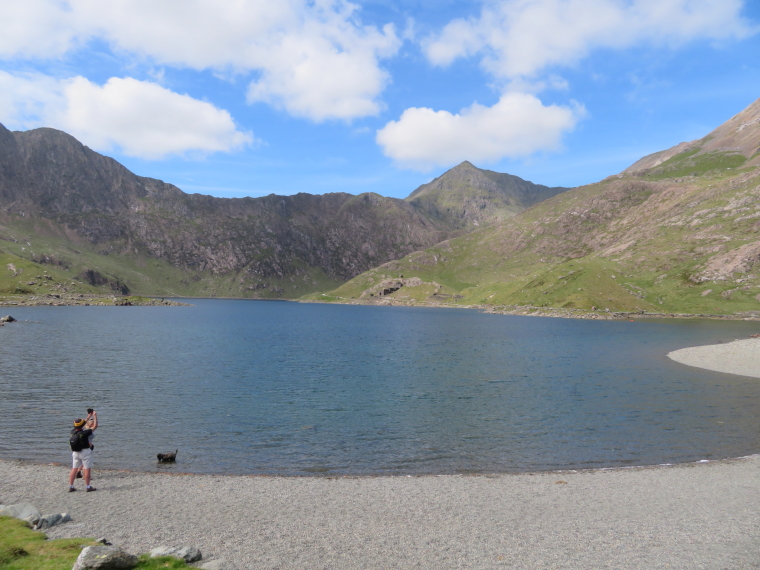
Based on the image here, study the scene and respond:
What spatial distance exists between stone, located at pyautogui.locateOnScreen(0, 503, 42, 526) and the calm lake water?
37.5ft

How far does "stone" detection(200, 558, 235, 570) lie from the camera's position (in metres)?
15.4

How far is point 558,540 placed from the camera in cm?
1975

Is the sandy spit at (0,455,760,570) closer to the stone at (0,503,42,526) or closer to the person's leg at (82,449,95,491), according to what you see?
the person's leg at (82,449,95,491)

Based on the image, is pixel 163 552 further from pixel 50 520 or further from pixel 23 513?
pixel 23 513

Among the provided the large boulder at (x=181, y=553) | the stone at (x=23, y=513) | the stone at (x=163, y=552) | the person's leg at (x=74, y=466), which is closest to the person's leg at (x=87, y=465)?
the person's leg at (x=74, y=466)

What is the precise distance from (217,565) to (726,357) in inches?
3912

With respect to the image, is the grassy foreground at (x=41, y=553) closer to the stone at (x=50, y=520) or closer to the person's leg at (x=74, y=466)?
the stone at (x=50, y=520)

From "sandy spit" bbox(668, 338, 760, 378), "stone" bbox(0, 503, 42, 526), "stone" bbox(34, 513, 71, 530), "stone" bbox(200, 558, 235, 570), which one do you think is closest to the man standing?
"stone" bbox(0, 503, 42, 526)

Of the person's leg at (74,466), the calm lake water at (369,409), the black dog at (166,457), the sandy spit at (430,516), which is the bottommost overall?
the calm lake water at (369,409)

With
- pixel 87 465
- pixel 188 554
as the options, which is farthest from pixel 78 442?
pixel 188 554

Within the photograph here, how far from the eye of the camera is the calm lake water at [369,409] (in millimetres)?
33906

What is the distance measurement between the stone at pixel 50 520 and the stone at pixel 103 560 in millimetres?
6679

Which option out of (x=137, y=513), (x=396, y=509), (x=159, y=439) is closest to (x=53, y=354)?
(x=159, y=439)

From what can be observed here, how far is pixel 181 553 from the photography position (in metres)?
16.0
